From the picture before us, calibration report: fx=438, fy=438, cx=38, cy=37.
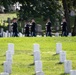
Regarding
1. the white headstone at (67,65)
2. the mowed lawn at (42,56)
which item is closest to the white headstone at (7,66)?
the mowed lawn at (42,56)

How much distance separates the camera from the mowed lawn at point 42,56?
53.7ft

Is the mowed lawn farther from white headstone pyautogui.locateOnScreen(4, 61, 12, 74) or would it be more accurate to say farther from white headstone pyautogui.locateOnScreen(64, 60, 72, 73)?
white headstone pyautogui.locateOnScreen(4, 61, 12, 74)

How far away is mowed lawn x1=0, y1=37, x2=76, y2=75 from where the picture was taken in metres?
16.4

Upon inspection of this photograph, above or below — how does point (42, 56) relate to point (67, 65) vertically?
below

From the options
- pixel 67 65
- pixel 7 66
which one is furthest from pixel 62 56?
pixel 7 66

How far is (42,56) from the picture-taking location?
788 inches

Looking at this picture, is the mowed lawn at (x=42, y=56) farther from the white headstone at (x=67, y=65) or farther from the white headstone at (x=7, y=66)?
the white headstone at (x=7, y=66)

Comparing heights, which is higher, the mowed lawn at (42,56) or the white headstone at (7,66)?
the white headstone at (7,66)

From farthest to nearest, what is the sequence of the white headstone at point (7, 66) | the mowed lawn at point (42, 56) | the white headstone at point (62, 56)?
the white headstone at point (62, 56) < the mowed lawn at point (42, 56) < the white headstone at point (7, 66)

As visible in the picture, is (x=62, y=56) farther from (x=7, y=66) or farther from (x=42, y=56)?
(x=7, y=66)

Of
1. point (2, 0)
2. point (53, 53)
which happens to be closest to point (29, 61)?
point (53, 53)

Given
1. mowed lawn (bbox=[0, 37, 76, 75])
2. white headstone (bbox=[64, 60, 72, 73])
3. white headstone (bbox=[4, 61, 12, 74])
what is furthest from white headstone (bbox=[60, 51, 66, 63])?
white headstone (bbox=[4, 61, 12, 74])

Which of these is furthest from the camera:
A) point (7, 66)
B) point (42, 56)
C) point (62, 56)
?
point (42, 56)

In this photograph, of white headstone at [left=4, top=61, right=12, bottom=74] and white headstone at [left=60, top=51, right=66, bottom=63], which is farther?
white headstone at [left=60, top=51, right=66, bottom=63]
